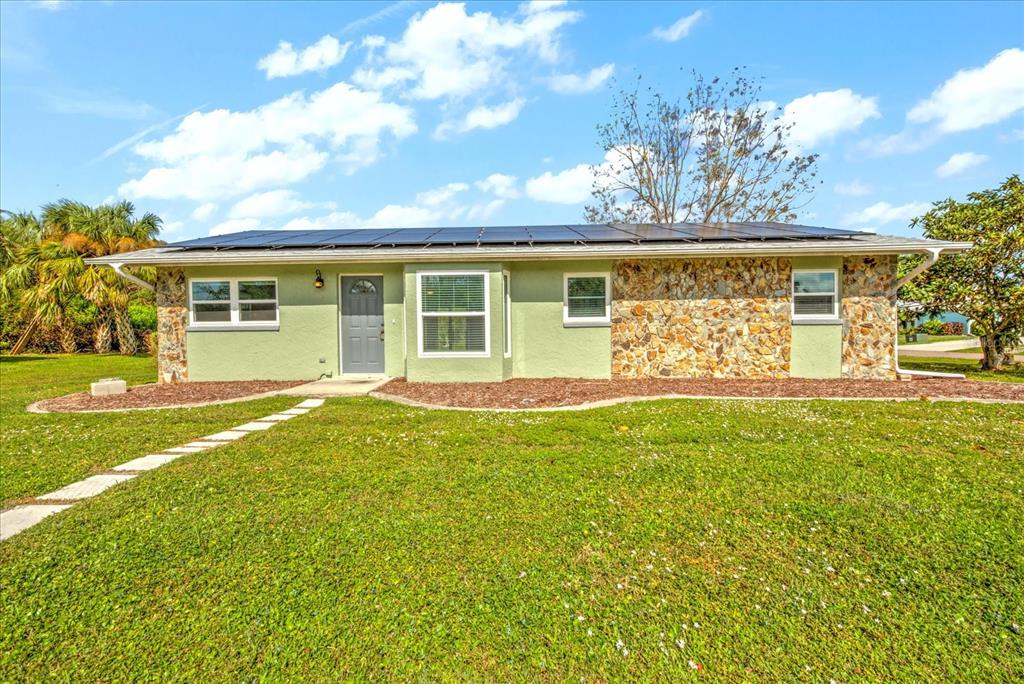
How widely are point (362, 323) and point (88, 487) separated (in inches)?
258

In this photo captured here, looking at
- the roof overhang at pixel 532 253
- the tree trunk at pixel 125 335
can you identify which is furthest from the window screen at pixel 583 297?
the tree trunk at pixel 125 335

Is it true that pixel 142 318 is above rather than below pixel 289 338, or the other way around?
above

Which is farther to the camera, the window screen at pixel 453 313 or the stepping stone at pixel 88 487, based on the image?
the window screen at pixel 453 313

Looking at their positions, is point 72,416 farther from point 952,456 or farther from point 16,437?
point 952,456

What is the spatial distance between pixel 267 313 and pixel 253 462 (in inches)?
263

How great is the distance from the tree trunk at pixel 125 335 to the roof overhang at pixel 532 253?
38.6ft

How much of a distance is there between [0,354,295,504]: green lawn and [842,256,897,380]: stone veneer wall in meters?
10.9

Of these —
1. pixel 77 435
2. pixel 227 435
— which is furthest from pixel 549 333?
pixel 77 435

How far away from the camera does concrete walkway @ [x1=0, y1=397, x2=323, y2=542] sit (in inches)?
129

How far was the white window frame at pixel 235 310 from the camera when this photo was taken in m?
10.2

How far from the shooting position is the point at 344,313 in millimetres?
10266

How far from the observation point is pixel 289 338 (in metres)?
10.2

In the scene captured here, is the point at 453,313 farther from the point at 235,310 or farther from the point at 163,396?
the point at 163,396

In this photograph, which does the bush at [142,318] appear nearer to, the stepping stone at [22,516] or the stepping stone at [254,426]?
the stepping stone at [254,426]
